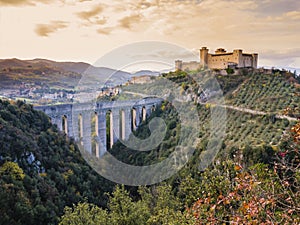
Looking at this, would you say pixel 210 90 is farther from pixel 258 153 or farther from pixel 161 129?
pixel 258 153

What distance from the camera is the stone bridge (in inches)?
532

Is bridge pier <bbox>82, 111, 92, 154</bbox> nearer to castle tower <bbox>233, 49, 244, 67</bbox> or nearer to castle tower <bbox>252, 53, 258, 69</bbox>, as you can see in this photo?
castle tower <bbox>233, 49, 244, 67</bbox>

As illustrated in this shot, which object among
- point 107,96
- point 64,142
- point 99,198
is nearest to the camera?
point 99,198

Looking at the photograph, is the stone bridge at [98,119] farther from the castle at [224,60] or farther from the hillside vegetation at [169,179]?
the castle at [224,60]

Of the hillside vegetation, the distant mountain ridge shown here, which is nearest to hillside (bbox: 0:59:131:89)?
the distant mountain ridge

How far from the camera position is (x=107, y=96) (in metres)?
21.1

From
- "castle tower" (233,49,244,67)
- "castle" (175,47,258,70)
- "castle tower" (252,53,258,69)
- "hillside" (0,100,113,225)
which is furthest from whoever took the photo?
"castle tower" (252,53,258,69)

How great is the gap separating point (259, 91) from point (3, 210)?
15743 millimetres

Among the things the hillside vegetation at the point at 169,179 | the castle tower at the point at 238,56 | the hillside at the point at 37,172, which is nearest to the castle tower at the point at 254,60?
the castle tower at the point at 238,56

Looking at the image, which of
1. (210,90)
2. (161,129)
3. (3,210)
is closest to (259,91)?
(210,90)

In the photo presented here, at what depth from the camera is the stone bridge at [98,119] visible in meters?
13.5

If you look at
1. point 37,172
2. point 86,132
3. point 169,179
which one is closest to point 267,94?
point 169,179

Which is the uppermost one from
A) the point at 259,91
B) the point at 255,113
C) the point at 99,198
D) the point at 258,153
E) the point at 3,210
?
the point at 259,91

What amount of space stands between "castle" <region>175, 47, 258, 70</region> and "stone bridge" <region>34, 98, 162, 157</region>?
7044mm
